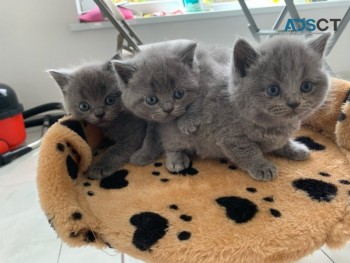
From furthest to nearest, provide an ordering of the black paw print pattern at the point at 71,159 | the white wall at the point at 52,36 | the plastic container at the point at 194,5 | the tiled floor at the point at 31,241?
the plastic container at the point at 194,5 < the white wall at the point at 52,36 < the tiled floor at the point at 31,241 < the black paw print pattern at the point at 71,159

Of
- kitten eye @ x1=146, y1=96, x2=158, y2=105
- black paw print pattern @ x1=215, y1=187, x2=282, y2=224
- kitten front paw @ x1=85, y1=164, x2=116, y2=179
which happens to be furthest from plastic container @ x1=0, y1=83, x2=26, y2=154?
black paw print pattern @ x1=215, y1=187, x2=282, y2=224

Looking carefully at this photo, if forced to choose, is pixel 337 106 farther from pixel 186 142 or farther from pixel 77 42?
pixel 77 42

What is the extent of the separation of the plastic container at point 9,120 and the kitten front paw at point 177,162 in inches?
48.9

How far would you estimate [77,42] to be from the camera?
6.85ft

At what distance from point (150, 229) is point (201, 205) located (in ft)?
0.42

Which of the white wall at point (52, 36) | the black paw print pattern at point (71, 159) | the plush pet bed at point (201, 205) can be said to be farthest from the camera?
the white wall at point (52, 36)

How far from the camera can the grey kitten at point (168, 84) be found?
0.86m

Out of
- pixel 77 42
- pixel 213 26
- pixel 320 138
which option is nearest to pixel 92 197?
pixel 320 138

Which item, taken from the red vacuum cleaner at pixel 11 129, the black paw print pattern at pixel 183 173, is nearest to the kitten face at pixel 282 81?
the black paw print pattern at pixel 183 173

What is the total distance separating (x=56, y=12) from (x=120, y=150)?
1.40 meters

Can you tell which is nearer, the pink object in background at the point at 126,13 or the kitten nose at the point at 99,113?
the kitten nose at the point at 99,113

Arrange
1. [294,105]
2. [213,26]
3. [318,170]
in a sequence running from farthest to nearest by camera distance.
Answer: [213,26]
[318,170]
[294,105]

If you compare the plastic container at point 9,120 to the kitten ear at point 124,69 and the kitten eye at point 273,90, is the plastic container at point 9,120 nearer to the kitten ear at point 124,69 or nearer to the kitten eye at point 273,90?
the kitten ear at point 124,69

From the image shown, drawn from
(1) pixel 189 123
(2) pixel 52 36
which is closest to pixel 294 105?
(1) pixel 189 123
